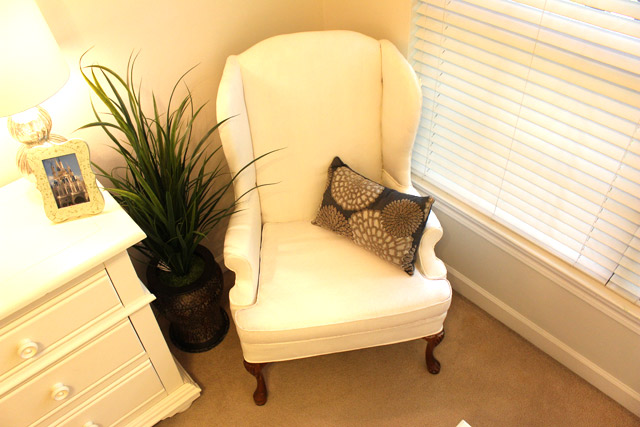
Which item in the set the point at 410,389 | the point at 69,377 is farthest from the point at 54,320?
the point at 410,389

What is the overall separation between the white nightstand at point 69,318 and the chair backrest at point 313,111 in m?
0.51

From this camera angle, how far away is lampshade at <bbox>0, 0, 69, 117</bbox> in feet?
3.74

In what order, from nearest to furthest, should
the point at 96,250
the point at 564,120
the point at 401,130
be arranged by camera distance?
the point at 96,250 → the point at 564,120 → the point at 401,130

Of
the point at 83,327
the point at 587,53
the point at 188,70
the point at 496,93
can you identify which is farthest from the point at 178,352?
the point at 587,53

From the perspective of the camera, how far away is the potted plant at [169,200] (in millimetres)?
1526

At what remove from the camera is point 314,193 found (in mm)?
1926

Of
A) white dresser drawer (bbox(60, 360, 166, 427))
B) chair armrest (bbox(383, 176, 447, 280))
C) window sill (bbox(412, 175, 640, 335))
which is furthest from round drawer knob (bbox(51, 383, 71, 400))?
window sill (bbox(412, 175, 640, 335))

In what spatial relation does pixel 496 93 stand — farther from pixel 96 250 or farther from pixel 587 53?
pixel 96 250

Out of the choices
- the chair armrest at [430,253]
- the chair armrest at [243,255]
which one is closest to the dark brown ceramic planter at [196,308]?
the chair armrest at [243,255]

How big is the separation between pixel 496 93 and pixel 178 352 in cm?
150

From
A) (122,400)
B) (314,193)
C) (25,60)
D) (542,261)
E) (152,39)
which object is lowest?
(122,400)

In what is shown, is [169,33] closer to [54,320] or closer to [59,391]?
[54,320]

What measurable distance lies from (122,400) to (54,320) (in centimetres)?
44

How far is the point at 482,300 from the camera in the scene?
209 cm
